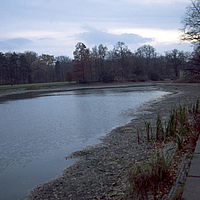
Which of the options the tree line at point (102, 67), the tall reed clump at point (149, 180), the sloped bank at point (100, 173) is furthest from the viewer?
the tree line at point (102, 67)

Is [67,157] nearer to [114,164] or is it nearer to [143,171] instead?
[114,164]

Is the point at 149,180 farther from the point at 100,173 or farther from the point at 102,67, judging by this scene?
the point at 102,67

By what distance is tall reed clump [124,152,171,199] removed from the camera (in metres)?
3.72

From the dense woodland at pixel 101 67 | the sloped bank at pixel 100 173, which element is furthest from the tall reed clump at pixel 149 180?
the dense woodland at pixel 101 67

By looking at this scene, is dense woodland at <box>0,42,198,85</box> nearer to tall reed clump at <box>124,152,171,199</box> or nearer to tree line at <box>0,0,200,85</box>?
tree line at <box>0,0,200,85</box>

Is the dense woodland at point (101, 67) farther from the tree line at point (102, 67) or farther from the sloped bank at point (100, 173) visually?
the sloped bank at point (100, 173)

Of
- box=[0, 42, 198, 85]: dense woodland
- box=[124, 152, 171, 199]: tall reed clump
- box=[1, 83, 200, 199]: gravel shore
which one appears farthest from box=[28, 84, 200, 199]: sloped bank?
box=[0, 42, 198, 85]: dense woodland

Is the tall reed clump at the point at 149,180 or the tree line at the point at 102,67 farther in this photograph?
the tree line at the point at 102,67

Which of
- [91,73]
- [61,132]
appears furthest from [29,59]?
[61,132]

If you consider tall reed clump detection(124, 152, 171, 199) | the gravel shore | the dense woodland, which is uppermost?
the dense woodland

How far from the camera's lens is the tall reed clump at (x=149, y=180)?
12.2 feet

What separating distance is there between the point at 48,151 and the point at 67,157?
1340mm

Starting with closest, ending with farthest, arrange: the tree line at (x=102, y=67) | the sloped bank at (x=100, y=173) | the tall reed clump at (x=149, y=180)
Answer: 1. the tall reed clump at (x=149, y=180)
2. the sloped bank at (x=100, y=173)
3. the tree line at (x=102, y=67)

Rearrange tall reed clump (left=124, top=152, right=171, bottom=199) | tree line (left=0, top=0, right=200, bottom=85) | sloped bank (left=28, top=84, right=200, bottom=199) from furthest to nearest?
tree line (left=0, top=0, right=200, bottom=85) → sloped bank (left=28, top=84, right=200, bottom=199) → tall reed clump (left=124, top=152, right=171, bottom=199)
